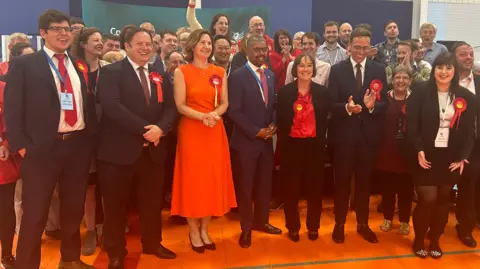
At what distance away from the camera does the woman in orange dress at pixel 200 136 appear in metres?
3.18

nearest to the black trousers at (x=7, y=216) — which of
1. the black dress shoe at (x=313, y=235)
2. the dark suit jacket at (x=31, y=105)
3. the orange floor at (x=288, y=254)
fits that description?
the orange floor at (x=288, y=254)

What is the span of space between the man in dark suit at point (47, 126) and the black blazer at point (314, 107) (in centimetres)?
155

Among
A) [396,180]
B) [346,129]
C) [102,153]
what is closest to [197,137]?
[102,153]

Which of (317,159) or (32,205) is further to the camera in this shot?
(317,159)

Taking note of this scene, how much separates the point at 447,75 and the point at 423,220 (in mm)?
1206

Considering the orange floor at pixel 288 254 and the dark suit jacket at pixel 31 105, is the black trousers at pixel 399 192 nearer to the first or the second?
the orange floor at pixel 288 254

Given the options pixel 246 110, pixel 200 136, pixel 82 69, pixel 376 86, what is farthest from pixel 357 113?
pixel 82 69

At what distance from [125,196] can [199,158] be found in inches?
24.9

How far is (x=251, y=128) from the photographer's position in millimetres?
3379

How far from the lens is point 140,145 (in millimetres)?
3023

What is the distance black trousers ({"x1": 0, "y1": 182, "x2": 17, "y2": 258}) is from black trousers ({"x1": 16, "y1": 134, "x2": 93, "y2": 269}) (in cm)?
44

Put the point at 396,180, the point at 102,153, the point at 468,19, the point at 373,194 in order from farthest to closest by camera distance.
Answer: the point at 468,19 < the point at 373,194 < the point at 396,180 < the point at 102,153

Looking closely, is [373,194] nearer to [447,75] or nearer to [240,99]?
[447,75]

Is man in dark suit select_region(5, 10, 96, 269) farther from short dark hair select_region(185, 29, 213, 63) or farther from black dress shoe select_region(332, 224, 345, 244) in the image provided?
black dress shoe select_region(332, 224, 345, 244)
